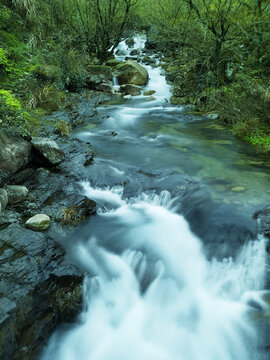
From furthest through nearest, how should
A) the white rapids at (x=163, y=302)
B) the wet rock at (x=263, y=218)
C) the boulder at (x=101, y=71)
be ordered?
1. the boulder at (x=101, y=71)
2. the wet rock at (x=263, y=218)
3. the white rapids at (x=163, y=302)

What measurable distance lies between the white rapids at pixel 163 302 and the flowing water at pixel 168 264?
12 millimetres

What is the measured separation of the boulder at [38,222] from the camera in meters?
3.93

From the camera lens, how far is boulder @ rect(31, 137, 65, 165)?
562 cm

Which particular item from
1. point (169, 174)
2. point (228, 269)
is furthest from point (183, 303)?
point (169, 174)

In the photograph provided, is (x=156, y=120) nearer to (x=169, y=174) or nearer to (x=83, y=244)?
(x=169, y=174)

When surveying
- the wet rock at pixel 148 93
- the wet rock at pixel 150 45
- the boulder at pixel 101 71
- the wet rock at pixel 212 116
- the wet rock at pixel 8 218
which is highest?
the wet rock at pixel 150 45

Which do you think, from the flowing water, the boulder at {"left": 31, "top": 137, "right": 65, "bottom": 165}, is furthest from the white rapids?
the boulder at {"left": 31, "top": 137, "right": 65, "bottom": 165}

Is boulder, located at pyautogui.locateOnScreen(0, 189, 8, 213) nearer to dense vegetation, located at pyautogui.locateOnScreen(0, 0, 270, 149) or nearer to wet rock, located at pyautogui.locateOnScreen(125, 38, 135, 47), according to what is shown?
dense vegetation, located at pyautogui.locateOnScreen(0, 0, 270, 149)

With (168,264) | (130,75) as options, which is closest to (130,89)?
(130,75)

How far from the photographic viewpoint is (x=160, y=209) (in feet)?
16.5

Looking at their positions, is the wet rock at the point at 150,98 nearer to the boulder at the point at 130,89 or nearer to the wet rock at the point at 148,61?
the boulder at the point at 130,89

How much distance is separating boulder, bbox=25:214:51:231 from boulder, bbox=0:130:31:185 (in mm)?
962

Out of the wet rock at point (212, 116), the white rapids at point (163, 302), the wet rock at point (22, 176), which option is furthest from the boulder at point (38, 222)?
the wet rock at point (212, 116)

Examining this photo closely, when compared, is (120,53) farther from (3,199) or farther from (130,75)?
(3,199)
